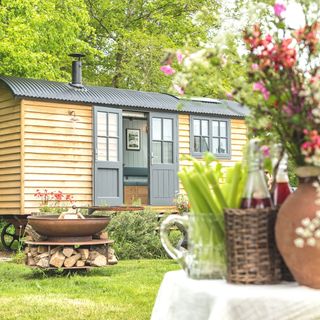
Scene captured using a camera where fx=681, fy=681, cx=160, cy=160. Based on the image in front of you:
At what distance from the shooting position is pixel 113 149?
12.6m

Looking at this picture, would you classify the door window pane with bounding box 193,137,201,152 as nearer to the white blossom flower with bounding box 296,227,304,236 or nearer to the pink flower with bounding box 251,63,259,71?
the pink flower with bounding box 251,63,259,71

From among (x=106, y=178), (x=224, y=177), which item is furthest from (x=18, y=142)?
(x=224, y=177)

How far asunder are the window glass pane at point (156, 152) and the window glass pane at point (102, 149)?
3.86ft

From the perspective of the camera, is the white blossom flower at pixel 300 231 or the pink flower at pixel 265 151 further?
the pink flower at pixel 265 151

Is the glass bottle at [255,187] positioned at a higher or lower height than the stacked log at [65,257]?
higher

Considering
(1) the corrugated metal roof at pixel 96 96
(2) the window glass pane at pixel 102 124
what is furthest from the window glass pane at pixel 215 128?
(2) the window glass pane at pixel 102 124

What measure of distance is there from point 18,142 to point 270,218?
9833 mm

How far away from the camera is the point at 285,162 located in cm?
209

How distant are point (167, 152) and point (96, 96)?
6.41 ft

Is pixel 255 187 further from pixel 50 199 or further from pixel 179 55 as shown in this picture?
pixel 50 199

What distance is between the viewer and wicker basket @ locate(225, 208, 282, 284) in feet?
6.62

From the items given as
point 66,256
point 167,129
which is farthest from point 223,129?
point 66,256

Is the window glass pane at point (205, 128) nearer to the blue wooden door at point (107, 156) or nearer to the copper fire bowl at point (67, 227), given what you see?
the blue wooden door at point (107, 156)

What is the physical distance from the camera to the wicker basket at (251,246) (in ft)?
6.62
